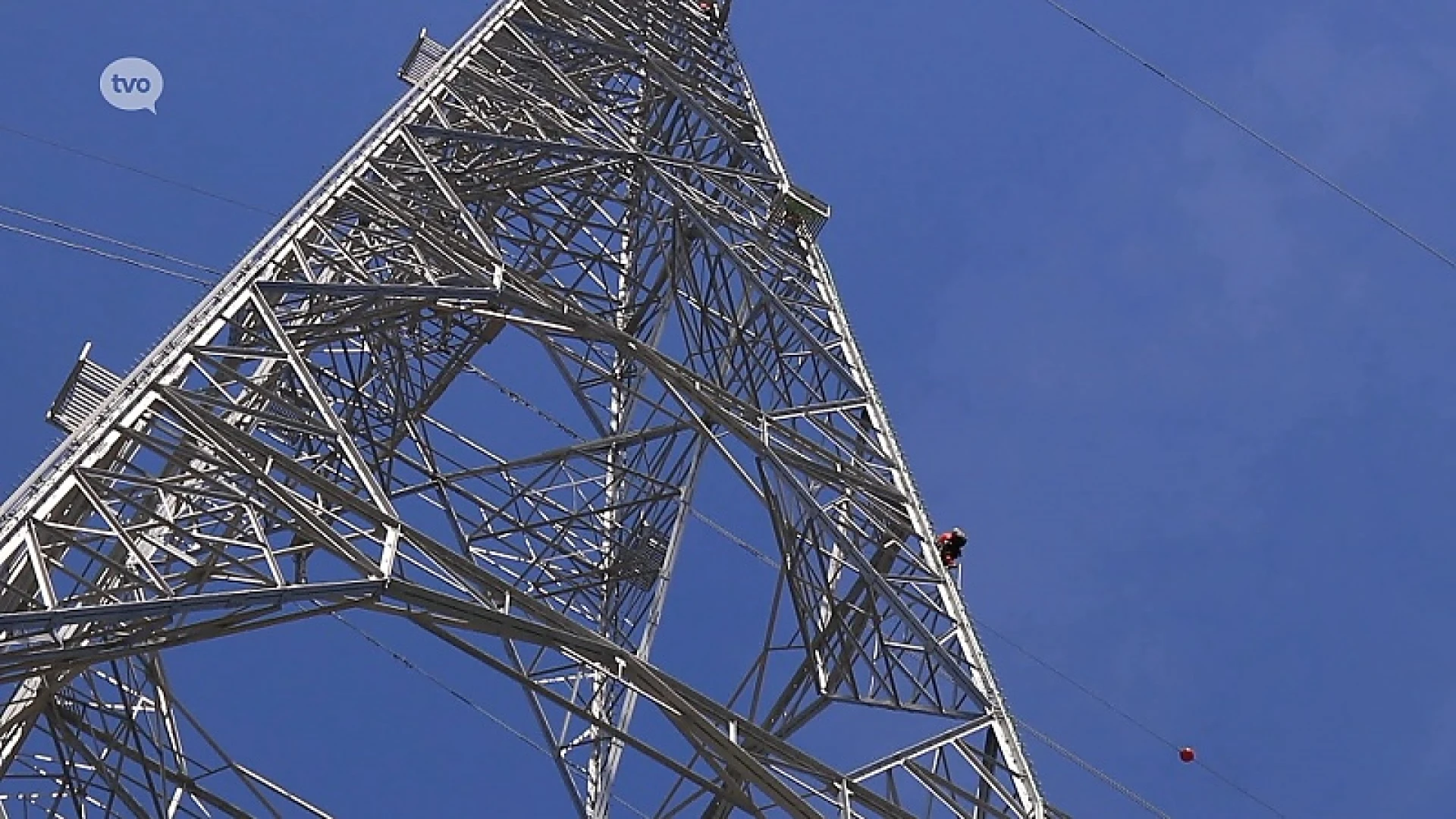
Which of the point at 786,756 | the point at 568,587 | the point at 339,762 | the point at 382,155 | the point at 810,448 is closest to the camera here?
the point at 786,756

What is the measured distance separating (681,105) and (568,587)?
8.53 meters

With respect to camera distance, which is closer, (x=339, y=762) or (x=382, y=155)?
(x=382, y=155)

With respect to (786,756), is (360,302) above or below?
above

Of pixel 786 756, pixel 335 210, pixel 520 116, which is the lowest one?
pixel 786 756

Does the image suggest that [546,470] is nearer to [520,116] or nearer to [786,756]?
[520,116]

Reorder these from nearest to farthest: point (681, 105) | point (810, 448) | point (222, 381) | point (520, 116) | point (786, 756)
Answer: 1. point (786, 756)
2. point (222, 381)
3. point (810, 448)
4. point (520, 116)
5. point (681, 105)

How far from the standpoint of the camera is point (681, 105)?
101 ft

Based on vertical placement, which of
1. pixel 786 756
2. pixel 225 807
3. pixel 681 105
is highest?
pixel 681 105

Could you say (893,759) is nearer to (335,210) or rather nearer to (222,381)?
(222,381)

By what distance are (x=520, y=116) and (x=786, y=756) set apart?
45.0ft

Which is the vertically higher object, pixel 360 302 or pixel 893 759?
pixel 360 302

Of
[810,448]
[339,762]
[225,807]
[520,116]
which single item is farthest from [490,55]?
[339,762]

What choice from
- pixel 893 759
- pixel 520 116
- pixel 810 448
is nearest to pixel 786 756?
pixel 893 759

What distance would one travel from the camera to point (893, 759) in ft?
58.6
